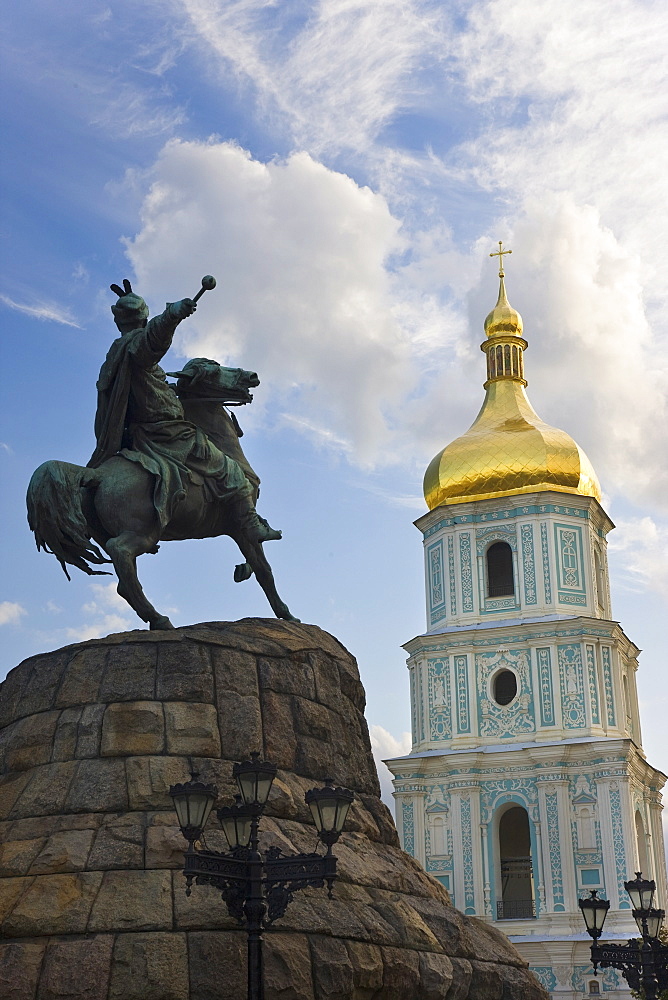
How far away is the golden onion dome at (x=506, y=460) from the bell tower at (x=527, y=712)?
5cm

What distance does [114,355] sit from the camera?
36.2 ft

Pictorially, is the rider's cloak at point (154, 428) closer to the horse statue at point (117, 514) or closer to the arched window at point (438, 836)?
the horse statue at point (117, 514)

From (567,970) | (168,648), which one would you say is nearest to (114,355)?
(168,648)

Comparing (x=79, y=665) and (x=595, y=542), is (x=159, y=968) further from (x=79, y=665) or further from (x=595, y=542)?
(x=595, y=542)

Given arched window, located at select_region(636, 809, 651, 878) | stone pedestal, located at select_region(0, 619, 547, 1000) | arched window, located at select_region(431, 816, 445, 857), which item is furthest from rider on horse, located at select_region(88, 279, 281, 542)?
arched window, located at select_region(636, 809, 651, 878)

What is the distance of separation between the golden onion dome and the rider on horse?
27.6m

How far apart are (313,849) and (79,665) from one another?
200 cm

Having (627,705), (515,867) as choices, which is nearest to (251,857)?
(515,867)

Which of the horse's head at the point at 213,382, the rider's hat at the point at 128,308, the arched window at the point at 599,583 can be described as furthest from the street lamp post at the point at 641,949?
the arched window at the point at 599,583

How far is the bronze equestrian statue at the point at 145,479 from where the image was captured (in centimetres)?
1068

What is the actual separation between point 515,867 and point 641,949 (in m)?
24.9

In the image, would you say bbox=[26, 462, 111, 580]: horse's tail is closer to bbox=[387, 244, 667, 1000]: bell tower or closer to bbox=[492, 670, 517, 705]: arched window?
bbox=[387, 244, 667, 1000]: bell tower

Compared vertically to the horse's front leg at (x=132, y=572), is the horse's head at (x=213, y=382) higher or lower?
higher

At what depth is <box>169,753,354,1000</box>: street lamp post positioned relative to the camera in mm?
7789
